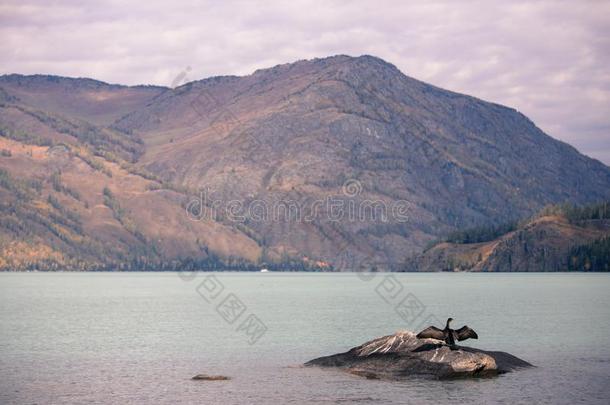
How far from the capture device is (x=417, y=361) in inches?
2987

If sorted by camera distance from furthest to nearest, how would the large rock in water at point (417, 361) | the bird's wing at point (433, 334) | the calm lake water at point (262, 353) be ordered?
the bird's wing at point (433, 334) < the large rock in water at point (417, 361) < the calm lake water at point (262, 353)

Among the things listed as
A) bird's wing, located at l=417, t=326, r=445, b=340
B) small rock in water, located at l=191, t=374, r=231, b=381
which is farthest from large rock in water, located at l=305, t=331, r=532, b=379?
small rock in water, located at l=191, t=374, r=231, b=381

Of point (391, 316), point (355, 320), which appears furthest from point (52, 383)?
point (391, 316)

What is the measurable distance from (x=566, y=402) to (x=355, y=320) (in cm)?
7822

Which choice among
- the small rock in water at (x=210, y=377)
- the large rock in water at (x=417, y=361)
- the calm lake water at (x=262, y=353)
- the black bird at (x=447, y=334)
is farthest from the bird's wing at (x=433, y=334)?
the small rock in water at (x=210, y=377)

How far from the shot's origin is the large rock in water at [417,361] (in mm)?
74750

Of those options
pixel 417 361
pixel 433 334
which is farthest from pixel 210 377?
pixel 433 334

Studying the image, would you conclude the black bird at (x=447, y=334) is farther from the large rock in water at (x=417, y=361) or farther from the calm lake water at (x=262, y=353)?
the calm lake water at (x=262, y=353)

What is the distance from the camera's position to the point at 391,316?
153 m

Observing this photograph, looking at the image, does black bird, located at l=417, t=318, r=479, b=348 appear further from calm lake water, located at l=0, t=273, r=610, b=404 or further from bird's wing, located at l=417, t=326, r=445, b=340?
calm lake water, located at l=0, t=273, r=610, b=404

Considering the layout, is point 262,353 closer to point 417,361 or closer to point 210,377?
point 210,377

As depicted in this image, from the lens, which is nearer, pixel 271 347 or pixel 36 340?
pixel 271 347

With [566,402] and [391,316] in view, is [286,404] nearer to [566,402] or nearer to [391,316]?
[566,402]

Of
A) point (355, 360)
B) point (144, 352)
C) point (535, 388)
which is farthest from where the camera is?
point (144, 352)
